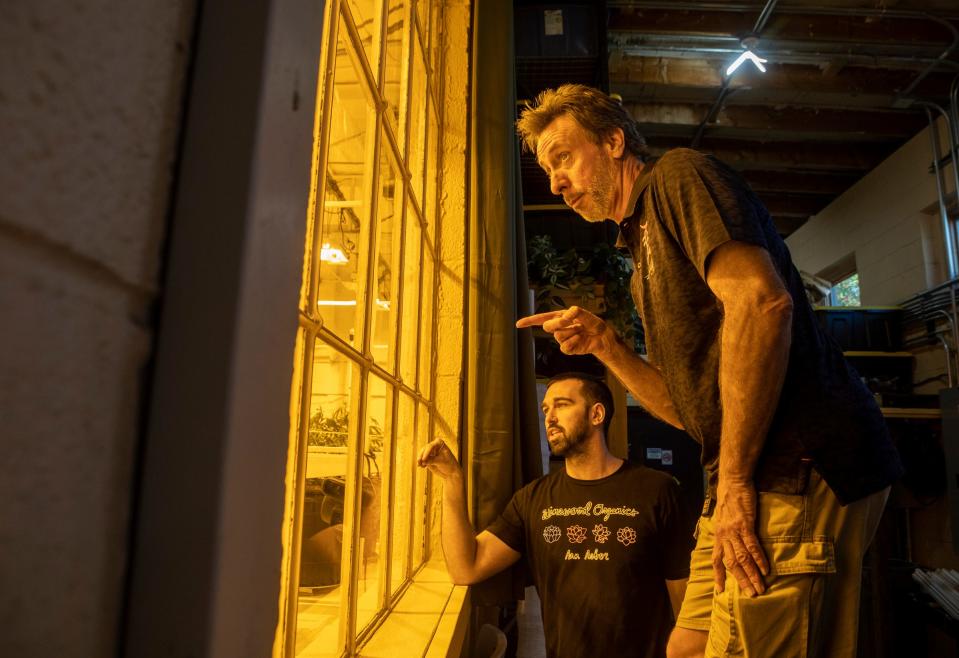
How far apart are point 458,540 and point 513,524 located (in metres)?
0.26

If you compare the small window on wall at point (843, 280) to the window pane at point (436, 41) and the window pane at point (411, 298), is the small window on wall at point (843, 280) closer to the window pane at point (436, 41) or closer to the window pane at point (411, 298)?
the window pane at point (436, 41)

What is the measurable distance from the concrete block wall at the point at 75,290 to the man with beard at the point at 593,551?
1.37 m

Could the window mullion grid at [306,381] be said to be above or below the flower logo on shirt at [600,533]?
above

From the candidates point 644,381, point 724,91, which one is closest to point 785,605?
point 644,381

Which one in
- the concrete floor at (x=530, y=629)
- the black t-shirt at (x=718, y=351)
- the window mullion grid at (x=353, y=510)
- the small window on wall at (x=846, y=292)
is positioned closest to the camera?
the black t-shirt at (x=718, y=351)

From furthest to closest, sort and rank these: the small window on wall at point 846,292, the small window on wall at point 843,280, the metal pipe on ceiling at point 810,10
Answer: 1. the small window on wall at point 846,292
2. the small window on wall at point 843,280
3. the metal pipe on ceiling at point 810,10

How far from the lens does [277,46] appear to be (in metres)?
0.28

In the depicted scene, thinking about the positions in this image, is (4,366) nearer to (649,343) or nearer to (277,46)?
(277,46)

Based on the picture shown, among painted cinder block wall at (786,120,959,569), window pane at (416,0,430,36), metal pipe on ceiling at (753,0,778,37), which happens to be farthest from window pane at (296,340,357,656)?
painted cinder block wall at (786,120,959,569)

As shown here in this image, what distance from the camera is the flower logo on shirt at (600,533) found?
1788mm

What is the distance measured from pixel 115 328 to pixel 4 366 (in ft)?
0.16

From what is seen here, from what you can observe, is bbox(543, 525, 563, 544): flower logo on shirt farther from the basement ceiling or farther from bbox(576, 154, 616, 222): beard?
the basement ceiling

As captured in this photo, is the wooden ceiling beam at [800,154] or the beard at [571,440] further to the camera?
the wooden ceiling beam at [800,154]

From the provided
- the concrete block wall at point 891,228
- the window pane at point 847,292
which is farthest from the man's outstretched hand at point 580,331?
the window pane at point 847,292
